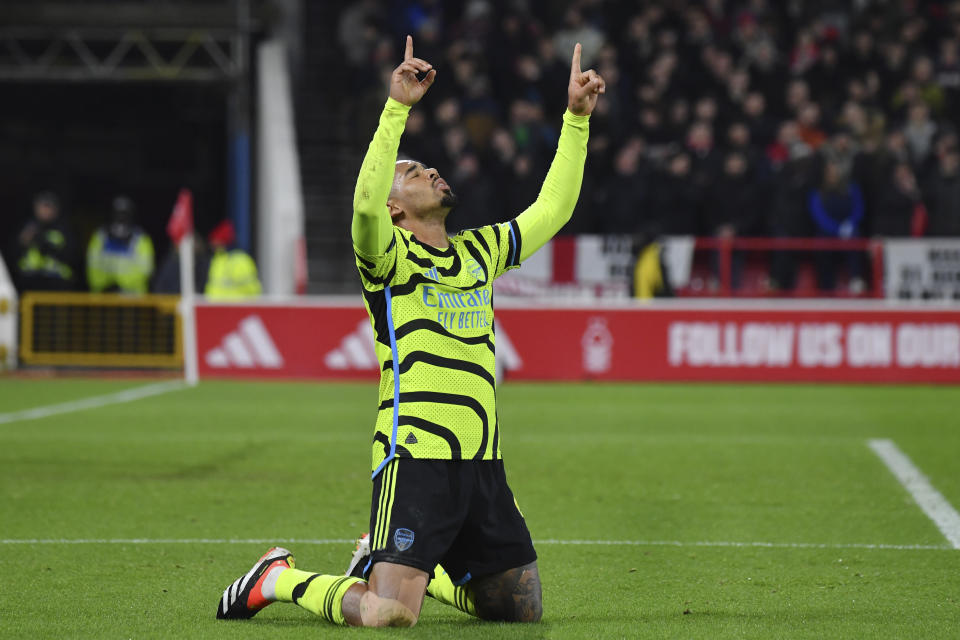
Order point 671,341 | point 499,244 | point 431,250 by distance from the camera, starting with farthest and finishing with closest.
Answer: point 671,341
point 499,244
point 431,250

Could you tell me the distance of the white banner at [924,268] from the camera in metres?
19.8

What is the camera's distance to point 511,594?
17.8ft

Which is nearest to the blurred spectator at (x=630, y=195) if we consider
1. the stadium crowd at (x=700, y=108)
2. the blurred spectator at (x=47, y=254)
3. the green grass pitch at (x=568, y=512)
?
the stadium crowd at (x=700, y=108)

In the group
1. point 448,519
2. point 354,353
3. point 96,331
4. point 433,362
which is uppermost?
point 433,362

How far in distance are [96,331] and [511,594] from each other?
13540 millimetres

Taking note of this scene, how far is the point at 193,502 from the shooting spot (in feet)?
28.3

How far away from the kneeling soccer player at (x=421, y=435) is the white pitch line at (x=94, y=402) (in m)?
8.12

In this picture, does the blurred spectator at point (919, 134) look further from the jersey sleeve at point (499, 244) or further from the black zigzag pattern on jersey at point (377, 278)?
the black zigzag pattern on jersey at point (377, 278)

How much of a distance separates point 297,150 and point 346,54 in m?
1.97

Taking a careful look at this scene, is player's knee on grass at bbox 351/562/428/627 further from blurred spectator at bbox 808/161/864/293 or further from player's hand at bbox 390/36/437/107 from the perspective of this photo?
blurred spectator at bbox 808/161/864/293

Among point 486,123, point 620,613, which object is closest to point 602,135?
point 486,123

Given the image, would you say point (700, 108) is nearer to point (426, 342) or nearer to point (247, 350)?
point (247, 350)

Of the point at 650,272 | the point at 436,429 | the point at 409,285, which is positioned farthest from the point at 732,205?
the point at 436,429

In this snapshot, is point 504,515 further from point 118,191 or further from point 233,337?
point 118,191
